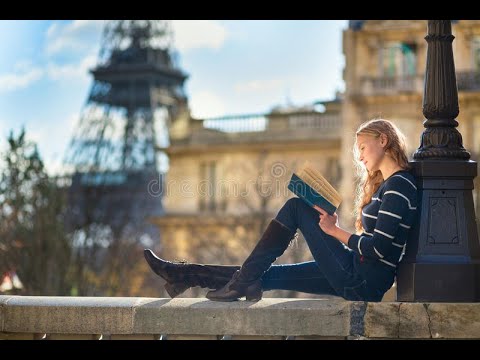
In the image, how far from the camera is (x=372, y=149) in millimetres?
10734

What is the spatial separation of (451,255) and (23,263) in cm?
1610

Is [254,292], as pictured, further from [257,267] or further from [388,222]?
[388,222]

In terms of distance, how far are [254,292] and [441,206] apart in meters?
1.37

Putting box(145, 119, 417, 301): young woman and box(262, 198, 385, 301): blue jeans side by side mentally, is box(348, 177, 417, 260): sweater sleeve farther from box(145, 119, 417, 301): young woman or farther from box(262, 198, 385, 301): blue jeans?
box(262, 198, 385, 301): blue jeans

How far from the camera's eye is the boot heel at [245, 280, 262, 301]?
10.6 m

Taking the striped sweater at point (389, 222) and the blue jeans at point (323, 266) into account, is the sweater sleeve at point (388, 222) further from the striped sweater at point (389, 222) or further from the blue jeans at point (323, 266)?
the blue jeans at point (323, 266)

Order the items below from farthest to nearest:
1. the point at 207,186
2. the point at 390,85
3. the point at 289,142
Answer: the point at 207,186, the point at 289,142, the point at 390,85

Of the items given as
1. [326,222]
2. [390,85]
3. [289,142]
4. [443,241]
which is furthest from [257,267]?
[289,142]

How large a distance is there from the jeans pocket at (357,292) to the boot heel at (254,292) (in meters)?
0.57

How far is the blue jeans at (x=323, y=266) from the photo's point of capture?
34.6 ft

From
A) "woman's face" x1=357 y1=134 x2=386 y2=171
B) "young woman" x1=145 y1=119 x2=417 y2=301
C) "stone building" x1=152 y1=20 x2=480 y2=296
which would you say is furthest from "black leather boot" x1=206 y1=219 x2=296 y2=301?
"stone building" x1=152 y1=20 x2=480 y2=296

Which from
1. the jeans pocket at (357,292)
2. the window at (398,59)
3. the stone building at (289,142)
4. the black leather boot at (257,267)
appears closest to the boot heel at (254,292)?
the black leather boot at (257,267)

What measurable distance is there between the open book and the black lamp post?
1.95 feet
